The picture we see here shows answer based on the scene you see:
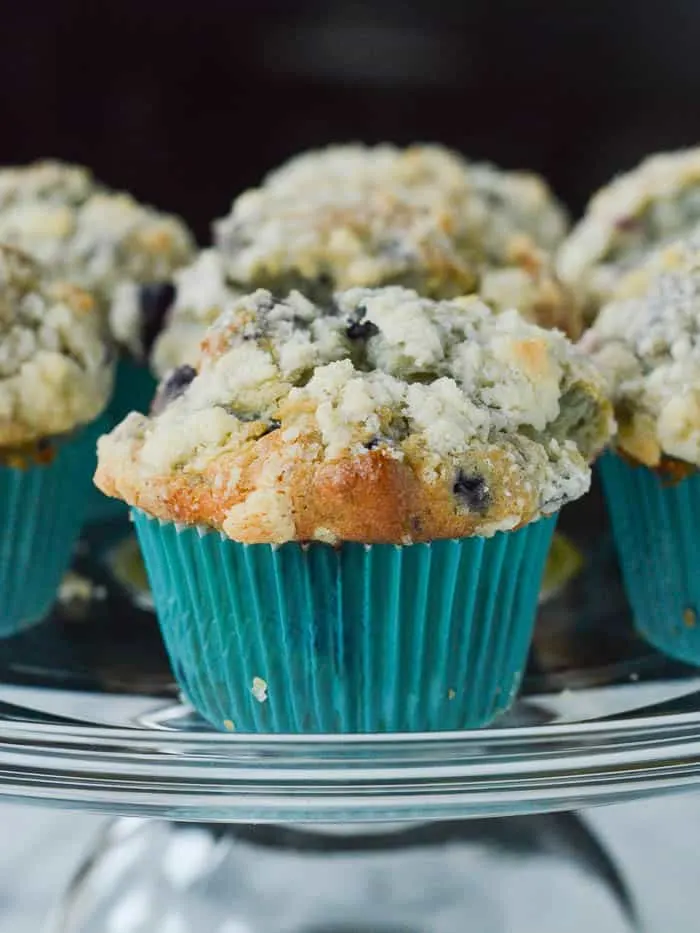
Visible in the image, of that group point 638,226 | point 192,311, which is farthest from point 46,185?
point 638,226

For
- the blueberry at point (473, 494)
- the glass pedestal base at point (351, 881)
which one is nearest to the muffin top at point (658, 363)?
the blueberry at point (473, 494)

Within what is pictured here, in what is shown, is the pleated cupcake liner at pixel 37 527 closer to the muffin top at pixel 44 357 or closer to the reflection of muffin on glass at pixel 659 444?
the muffin top at pixel 44 357

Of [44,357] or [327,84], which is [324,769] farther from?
[327,84]

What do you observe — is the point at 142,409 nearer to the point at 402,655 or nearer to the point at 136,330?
the point at 136,330

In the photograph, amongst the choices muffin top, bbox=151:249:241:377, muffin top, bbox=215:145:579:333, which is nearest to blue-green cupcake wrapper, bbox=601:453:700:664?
muffin top, bbox=215:145:579:333

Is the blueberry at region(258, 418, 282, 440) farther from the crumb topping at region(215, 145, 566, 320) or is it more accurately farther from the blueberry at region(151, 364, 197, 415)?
the crumb topping at region(215, 145, 566, 320)
